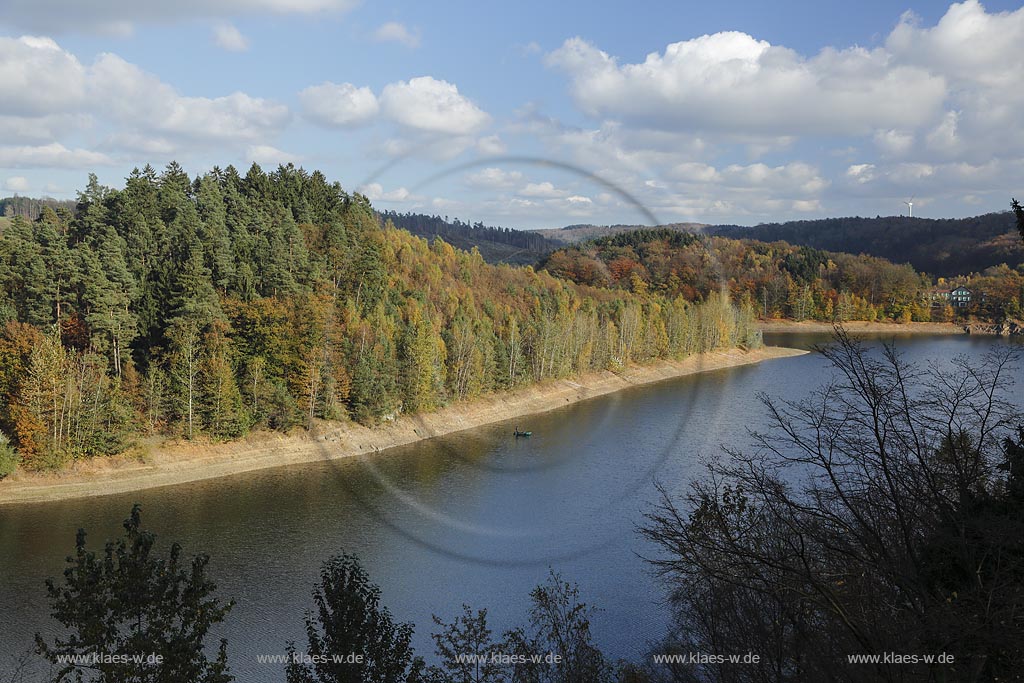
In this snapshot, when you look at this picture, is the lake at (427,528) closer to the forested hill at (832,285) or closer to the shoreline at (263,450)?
the shoreline at (263,450)

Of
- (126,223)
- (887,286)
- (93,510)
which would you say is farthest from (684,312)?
(887,286)

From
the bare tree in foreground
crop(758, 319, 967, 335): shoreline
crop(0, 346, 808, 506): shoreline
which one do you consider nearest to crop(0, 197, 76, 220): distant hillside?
crop(0, 346, 808, 506): shoreline

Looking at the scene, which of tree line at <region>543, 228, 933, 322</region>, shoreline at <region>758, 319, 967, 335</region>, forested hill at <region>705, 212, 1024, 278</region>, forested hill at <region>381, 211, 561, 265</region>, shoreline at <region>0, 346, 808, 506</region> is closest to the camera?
shoreline at <region>0, 346, 808, 506</region>

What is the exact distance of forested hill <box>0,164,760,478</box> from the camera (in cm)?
2391

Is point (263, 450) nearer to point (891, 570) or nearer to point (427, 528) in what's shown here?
point (427, 528)

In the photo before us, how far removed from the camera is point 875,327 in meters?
72.9

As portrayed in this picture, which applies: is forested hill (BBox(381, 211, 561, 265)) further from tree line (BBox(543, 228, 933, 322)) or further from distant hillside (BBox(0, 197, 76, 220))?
distant hillside (BBox(0, 197, 76, 220))

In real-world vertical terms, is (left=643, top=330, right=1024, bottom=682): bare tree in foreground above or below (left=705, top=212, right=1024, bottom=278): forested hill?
below

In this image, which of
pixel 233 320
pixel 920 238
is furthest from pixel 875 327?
pixel 233 320

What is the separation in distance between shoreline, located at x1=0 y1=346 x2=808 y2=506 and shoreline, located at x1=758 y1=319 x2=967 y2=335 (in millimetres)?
39415

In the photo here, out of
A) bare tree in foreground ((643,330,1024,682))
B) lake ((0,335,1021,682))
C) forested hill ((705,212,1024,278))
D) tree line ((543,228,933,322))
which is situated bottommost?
lake ((0,335,1021,682))

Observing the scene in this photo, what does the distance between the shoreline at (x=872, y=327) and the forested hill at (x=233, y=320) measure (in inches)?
1603

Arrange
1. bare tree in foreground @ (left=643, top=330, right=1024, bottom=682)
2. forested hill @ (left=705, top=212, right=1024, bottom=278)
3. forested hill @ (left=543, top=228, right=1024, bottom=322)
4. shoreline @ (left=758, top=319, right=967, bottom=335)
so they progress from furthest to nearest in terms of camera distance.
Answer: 1. forested hill @ (left=705, top=212, right=1024, bottom=278)
2. shoreline @ (left=758, top=319, right=967, bottom=335)
3. forested hill @ (left=543, top=228, right=1024, bottom=322)
4. bare tree in foreground @ (left=643, top=330, right=1024, bottom=682)

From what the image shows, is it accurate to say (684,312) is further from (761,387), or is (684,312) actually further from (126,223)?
(126,223)
